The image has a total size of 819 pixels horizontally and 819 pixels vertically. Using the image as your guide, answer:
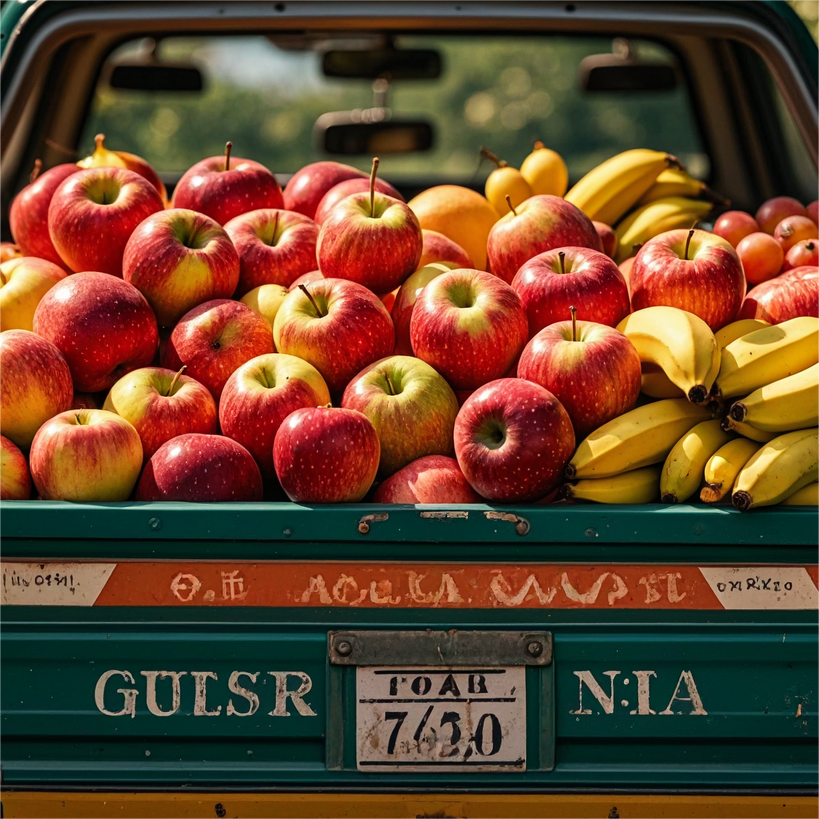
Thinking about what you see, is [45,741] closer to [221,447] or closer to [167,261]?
[221,447]

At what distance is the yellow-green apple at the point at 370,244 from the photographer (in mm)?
2916

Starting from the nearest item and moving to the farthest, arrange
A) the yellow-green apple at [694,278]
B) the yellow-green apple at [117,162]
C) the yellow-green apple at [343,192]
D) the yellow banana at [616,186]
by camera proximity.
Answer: the yellow-green apple at [694,278] < the yellow-green apple at [343,192] < the yellow-green apple at [117,162] < the yellow banana at [616,186]

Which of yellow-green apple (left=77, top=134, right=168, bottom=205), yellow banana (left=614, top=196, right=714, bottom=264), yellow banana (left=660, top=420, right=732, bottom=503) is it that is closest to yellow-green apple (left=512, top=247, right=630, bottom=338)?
yellow banana (left=660, top=420, right=732, bottom=503)

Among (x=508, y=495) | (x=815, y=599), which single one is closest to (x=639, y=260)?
(x=508, y=495)

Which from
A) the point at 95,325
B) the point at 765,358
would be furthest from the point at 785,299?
the point at 95,325

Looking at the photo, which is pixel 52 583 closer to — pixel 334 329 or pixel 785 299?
pixel 334 329

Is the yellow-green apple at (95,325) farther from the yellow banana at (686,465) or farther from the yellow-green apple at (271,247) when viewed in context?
the yellow banana at (686,465)

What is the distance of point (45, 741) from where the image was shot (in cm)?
223

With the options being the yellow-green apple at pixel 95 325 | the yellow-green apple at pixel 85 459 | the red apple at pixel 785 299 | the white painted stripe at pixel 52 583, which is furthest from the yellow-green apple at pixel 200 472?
the red apple at pixel 785 299

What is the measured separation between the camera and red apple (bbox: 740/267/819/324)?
2.83 m

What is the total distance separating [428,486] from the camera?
2.46 metres

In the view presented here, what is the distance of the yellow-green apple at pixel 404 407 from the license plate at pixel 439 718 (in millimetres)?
587

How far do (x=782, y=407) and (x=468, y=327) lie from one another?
74 centimetres

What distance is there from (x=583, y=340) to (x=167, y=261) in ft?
3.64
